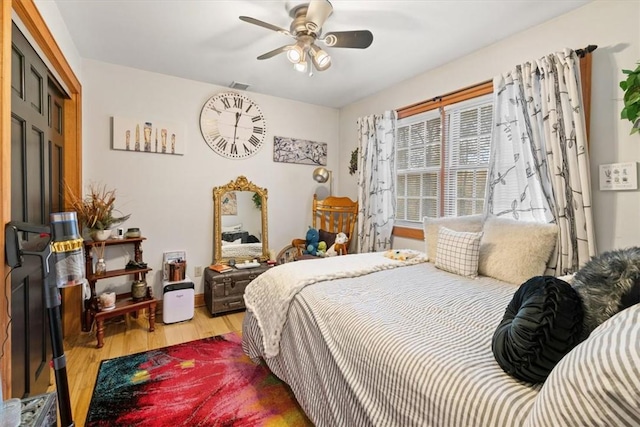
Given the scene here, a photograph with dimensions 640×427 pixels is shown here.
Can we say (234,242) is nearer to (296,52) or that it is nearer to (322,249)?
(322,249)

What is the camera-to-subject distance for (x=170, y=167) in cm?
297

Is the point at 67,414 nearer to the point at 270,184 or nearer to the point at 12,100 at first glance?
the point at 12,100

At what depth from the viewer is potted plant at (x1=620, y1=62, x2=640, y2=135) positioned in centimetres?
149

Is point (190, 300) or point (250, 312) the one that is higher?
point (250, 312)

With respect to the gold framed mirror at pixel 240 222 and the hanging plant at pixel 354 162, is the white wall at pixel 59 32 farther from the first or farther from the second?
the hanging plant at pixel 354 162

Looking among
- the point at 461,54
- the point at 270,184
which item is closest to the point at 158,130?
the point at 270,184

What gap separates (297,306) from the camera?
1.56 meters

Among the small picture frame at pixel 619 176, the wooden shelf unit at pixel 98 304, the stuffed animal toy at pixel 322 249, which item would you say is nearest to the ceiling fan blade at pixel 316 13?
the small picture frame at pixel 619 176

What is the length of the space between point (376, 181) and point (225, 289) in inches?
78.3

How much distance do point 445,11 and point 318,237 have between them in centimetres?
241

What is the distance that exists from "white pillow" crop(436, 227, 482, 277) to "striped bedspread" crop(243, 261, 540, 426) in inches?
4.9

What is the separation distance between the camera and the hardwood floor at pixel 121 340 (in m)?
1.79

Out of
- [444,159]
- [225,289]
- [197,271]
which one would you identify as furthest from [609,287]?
[197,271]

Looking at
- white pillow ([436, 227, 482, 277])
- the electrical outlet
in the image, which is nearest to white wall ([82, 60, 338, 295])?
the electrical outlet
